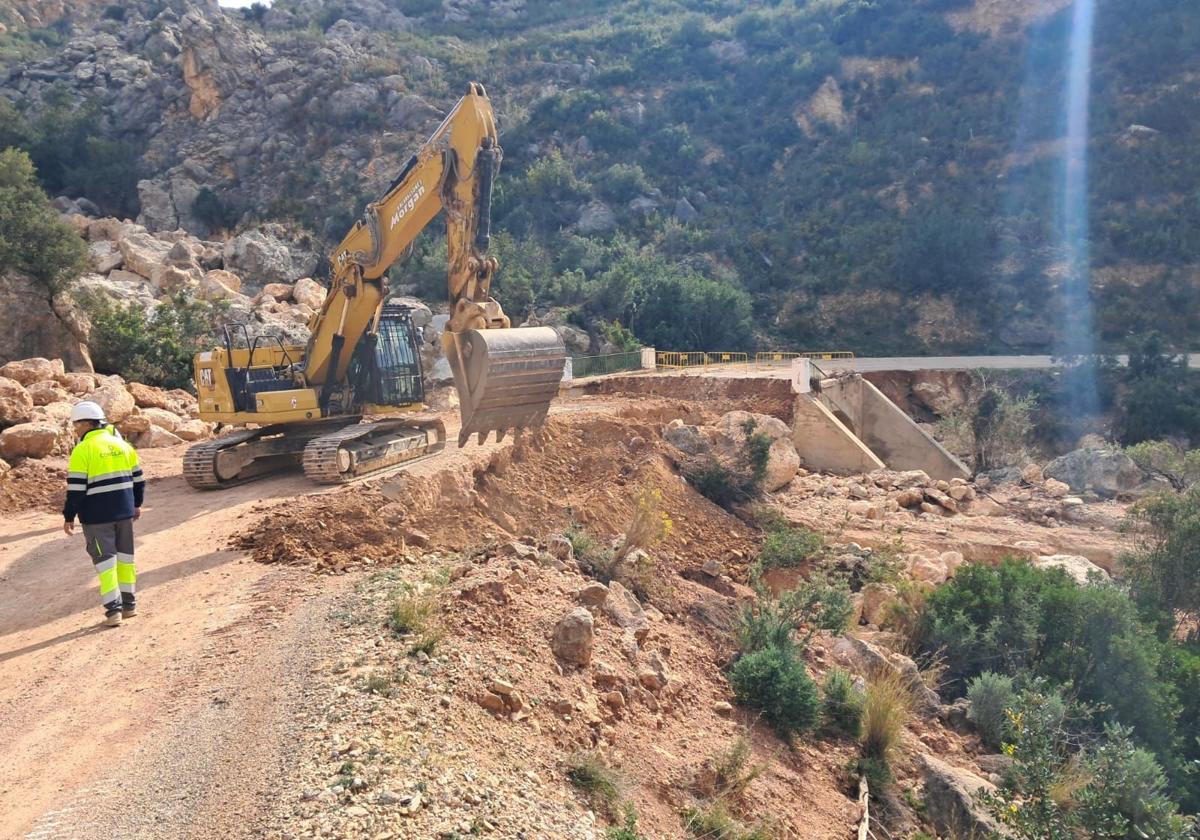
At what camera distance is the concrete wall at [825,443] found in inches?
813

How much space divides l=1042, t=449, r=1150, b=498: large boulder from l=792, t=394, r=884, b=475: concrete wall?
427cm

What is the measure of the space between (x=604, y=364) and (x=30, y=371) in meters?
17.0

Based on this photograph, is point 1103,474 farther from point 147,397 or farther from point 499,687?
point 147,397

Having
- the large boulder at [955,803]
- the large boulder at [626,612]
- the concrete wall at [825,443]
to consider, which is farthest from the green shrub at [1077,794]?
the concrete wall at [825,443]

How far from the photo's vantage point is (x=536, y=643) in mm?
7188

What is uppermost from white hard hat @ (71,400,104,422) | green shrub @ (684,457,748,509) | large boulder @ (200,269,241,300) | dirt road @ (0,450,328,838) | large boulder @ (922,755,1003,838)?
large boulder @ (200,269,241,300)

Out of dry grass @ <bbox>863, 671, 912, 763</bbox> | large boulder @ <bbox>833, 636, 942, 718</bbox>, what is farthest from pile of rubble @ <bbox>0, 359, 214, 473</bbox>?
dry grass @ <bbox>863, 671, 912, 763</bbox>

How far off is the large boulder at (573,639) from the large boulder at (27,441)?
10.4 meters

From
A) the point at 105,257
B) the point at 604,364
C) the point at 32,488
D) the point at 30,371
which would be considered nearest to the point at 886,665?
the point at 32,488

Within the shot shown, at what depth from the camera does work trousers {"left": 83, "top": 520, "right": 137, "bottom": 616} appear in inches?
291

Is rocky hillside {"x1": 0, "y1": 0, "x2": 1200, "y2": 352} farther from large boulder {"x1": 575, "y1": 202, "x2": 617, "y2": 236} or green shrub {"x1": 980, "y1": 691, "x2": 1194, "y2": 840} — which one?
green shrub {"x1": 980, "y1": 691, "x2": 1194, "y2": 840}

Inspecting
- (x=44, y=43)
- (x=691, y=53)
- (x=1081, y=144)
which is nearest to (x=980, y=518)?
(x=1081, y=144)

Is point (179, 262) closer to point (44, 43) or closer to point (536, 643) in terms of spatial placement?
point (536, 643)

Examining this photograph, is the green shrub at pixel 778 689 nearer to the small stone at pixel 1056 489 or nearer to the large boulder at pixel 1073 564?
the large boulder at pixel 1073 564
